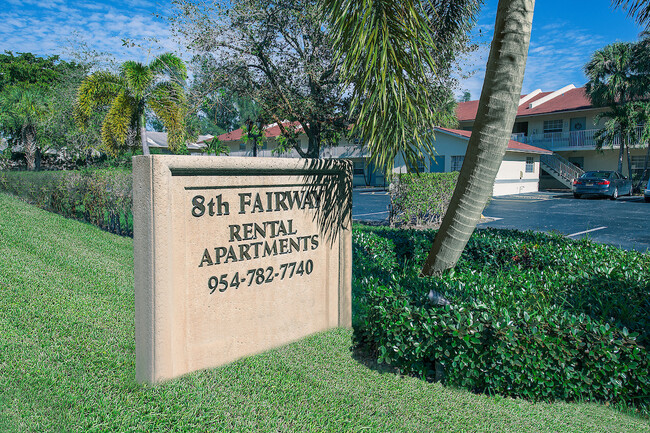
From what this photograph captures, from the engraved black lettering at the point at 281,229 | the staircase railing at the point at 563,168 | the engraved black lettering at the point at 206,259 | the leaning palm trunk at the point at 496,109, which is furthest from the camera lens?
the staircase railing at the point at 563,168

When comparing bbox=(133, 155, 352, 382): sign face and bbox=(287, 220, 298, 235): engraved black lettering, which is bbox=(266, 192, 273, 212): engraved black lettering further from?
bbox=(287, 220, 298, 235): engraved black lettering

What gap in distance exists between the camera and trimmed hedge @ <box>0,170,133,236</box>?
10133 mm

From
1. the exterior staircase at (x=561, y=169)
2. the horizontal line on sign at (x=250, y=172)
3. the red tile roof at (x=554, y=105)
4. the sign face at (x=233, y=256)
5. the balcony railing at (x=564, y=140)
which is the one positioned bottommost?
the sign face at (x=233, y=256)

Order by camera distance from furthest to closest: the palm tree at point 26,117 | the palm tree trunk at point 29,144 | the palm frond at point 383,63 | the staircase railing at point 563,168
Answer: the staircase railing at point 563,168 < the palm tree trunk at point 29,144 < the palm tree at point 26,117 < the palm frond at point 383,63

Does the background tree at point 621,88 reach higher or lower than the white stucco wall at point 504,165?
higher

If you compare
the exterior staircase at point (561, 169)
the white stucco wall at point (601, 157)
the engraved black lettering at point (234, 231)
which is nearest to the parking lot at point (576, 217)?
the exterior staircase at point (561, 169)

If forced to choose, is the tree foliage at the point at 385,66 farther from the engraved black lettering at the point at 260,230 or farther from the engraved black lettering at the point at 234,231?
the engraved black lettering at the point at 234,231

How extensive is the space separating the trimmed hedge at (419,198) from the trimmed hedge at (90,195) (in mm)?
6721

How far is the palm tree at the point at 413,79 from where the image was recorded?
427 centimetres

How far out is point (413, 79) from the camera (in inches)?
182

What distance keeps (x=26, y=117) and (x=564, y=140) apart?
34.6 m

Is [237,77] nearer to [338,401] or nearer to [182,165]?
[182,165]

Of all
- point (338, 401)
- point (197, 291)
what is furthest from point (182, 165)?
point (338, 401)

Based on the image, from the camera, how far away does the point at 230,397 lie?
304cm
